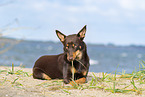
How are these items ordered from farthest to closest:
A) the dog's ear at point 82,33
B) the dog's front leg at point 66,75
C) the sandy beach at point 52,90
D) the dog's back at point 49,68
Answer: the dog's back at point 49,68 → the dog's front leg at point 66,75 → the dog's ear at point 82,33 → the sandy beach at point 52,90

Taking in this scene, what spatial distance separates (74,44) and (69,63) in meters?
0.54

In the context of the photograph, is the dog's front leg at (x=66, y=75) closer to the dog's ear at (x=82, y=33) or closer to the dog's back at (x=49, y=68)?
the dog's back at (x=49, y=68)

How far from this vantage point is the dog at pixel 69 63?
4.20 metres

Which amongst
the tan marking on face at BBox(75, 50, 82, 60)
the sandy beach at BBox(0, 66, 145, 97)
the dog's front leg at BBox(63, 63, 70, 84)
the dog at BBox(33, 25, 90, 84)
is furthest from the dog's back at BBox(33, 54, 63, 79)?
the tan marking on face at BBox(75, 50, 82, 60)

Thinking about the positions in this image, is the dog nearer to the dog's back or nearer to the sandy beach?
the dog's back

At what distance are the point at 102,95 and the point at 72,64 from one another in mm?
942

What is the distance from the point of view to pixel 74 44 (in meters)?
4.18

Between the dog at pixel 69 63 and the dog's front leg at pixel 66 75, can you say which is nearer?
the dog at pixel 69 63

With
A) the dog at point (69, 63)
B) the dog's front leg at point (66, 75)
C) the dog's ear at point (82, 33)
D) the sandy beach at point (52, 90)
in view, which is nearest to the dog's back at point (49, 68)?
the dog at point (69, 63)

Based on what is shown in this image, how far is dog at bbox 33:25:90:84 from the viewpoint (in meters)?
4.20

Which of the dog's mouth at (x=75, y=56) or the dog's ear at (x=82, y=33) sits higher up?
the dog's ear at (x=82, y=33)

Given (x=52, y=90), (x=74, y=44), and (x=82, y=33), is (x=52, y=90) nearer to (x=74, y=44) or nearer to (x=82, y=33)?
(x=74, y=44)

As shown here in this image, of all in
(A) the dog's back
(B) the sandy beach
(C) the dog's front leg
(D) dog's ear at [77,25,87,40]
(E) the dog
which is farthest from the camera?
(A) the dog's back

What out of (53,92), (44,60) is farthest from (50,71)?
(53,92)
